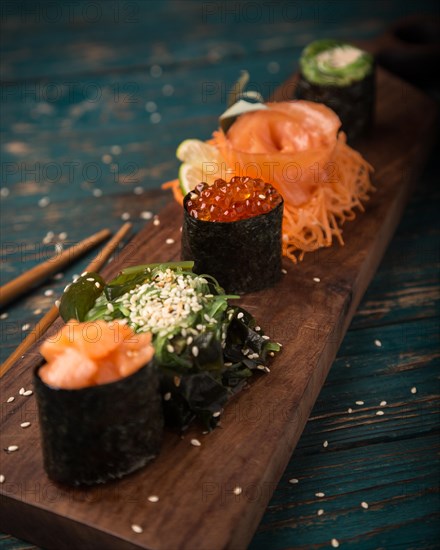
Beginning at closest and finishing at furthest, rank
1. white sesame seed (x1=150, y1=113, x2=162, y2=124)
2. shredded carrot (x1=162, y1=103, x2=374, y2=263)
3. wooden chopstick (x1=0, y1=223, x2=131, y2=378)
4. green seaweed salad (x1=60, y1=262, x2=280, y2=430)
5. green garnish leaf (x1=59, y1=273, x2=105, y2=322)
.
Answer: green seaweed salad (x1=60, y1=262, x2=280, y2=430) < green garnish leaf (x1=59, y1=273, x2=105, y2=322) < wooden chopstick (x1=0, y1=223, x2=131, y2=378) < shredded carrot (x1=162, y1=103, x2=374, y2=263) < white sesame seed (x1=150, y1=113, x2=162, y2=124)

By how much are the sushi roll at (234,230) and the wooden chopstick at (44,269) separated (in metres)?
0.71

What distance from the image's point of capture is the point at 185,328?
7.80 ft

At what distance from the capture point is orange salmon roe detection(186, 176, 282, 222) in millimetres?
2824

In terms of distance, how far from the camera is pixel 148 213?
3.82 m

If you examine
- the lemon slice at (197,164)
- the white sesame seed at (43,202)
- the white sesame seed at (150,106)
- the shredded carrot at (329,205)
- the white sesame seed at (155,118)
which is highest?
the lemon slice at (197,164)

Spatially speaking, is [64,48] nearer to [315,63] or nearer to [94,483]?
[315,63]

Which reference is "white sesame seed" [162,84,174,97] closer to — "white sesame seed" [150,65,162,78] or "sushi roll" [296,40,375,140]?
"white sesame seed" [150,65,162,78]

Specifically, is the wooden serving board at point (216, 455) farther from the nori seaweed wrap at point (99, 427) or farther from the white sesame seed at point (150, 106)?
the white sesame seed at point (150, 106)

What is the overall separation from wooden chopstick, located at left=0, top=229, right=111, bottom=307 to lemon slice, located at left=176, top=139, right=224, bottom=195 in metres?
Result: 0.53

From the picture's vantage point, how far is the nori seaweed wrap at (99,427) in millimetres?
2047

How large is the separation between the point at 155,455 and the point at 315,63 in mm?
2354

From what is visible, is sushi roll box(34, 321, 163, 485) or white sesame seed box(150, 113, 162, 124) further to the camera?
white sesame seed box(150, 113, 162, 124)

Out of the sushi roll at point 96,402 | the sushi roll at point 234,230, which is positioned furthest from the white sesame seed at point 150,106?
the sushi roll at point 96,402

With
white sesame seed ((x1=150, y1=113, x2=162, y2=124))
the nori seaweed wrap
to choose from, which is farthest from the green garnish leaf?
white sesame seed ((x1=150, y1=113, x2=162, y2=124))
